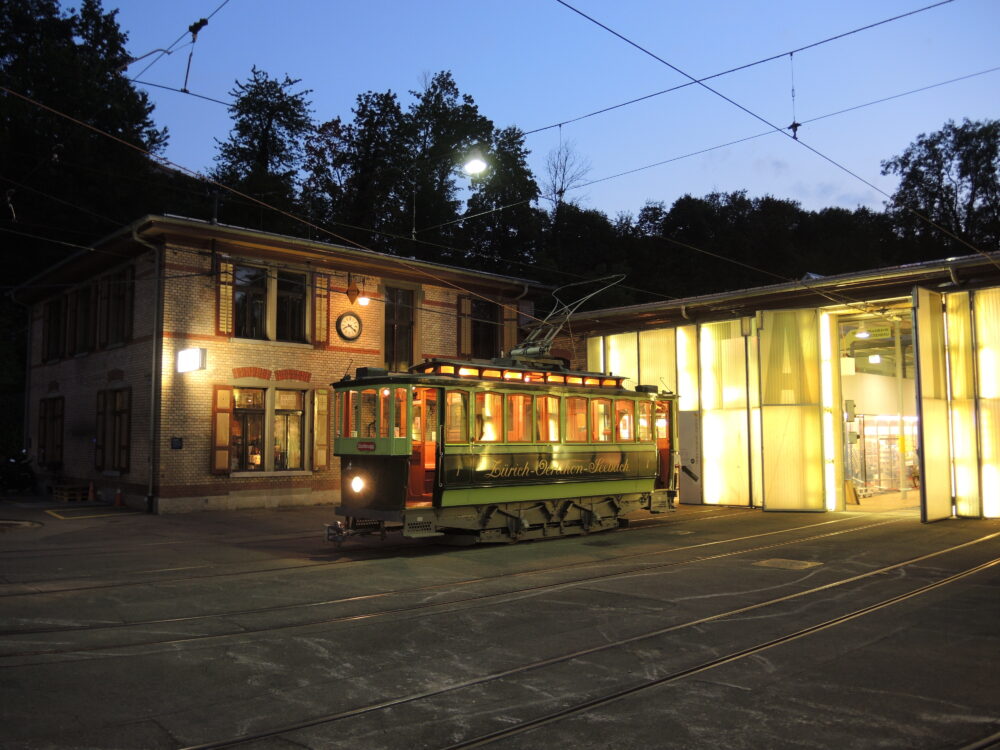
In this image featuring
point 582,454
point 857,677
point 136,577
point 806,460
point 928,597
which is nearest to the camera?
point 857,677

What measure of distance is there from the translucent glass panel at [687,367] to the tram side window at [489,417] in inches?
432

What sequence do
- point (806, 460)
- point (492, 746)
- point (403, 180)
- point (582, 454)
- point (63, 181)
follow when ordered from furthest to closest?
point (403, 180) < point (63, 181) < point (806, 460) < point (582, 454) < point (492, 746)

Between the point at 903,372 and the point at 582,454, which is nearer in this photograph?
the point at 582,454

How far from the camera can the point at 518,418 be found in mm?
15227

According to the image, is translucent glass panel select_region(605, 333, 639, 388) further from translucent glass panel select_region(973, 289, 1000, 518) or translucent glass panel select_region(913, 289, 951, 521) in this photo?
translucent glass panel select_region(973, 289, 1000, 518)

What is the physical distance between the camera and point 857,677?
6477 mm

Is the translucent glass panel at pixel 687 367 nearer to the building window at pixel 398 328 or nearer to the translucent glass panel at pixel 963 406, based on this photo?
the translucent glass panel at pixel 963 406

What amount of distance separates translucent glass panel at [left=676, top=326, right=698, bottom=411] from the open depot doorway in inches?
171

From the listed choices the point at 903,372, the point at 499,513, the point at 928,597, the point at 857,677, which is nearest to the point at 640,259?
the point at 903,372

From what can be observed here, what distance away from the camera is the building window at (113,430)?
21891mm

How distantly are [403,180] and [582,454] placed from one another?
29822 millimetres

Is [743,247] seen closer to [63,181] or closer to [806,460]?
[806,460]

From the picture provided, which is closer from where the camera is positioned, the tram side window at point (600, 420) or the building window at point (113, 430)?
the tram side window at point (600, 420)

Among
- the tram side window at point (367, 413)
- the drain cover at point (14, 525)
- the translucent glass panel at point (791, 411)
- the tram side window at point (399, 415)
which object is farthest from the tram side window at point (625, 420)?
the drain cover at point (14, 525)
